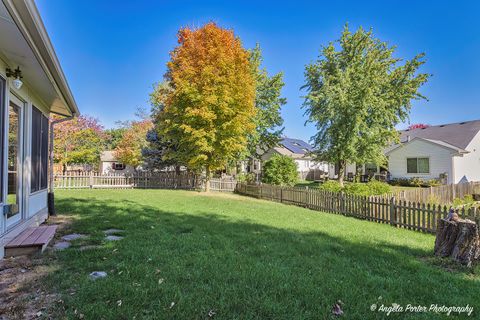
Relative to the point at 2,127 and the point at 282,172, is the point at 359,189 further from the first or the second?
the point at 2,127

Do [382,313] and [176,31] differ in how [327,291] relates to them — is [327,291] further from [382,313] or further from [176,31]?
[176,31]

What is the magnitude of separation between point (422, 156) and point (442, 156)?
4.80ft

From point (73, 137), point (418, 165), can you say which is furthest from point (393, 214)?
point (73, 137)

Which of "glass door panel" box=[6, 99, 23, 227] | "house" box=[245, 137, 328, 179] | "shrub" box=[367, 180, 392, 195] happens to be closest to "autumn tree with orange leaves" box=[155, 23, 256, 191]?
"shrub" box=[367, 180, 392, 195]

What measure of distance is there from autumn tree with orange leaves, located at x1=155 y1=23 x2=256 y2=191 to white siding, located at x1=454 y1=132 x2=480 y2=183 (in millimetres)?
17470

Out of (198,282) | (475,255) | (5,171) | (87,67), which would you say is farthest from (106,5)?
(475,255)

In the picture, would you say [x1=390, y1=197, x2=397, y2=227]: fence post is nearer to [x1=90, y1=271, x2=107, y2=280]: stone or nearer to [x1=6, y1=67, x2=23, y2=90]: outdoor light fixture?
[x1=90, y1=271, x2=107, y2=280]: stone

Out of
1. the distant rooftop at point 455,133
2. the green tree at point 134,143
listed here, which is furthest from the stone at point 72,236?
the distant rooftop at point 455,133

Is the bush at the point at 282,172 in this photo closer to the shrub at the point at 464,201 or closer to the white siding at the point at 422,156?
the shrub at the point at 464,201

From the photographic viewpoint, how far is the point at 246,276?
364 cm

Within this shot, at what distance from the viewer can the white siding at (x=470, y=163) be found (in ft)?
73.0

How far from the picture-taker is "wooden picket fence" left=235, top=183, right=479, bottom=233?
8034mm

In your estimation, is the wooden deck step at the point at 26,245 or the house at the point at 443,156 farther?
the house at the point at 443,156

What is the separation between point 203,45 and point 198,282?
1489 cm
